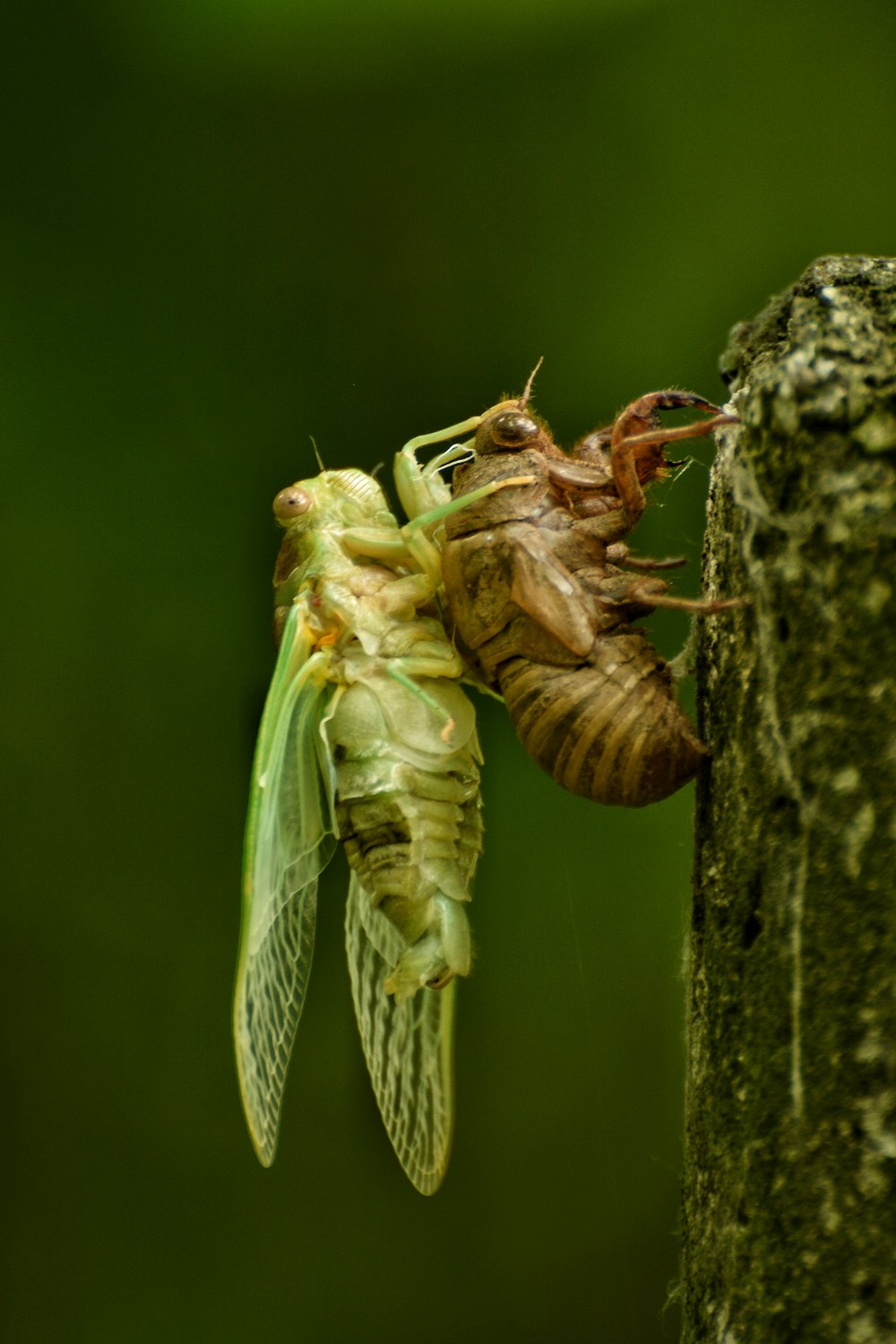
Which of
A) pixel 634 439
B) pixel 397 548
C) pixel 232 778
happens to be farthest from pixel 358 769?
pixel 232 778

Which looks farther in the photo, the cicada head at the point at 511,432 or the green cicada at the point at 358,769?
the green cicada at the point at 358,769

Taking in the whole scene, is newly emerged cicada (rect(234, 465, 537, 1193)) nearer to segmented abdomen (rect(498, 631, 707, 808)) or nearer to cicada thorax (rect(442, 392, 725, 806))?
cicada thorax (rect(442, 392, 725, 806))

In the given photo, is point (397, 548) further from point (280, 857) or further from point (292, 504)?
point (280, 857)

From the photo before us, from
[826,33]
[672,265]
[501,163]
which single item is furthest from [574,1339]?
[826,33]

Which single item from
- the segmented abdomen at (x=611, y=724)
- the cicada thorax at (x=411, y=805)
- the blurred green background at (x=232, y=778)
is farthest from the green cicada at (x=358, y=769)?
the blurred green background at (x=232, y=778)

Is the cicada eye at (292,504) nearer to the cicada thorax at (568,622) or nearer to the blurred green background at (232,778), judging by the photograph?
the cicada thorax at (568,622)

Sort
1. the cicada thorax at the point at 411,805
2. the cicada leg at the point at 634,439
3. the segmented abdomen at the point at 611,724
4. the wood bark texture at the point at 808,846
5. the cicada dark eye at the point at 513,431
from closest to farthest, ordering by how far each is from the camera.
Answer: the wood bark texture at the point at 808,846 → the segmented abdomen at the point at 611,724 → the cicada leg at the point at 634,439 → the cicada dark eye at the point at 513,431 → the cicada thorax at the point at 411,805
